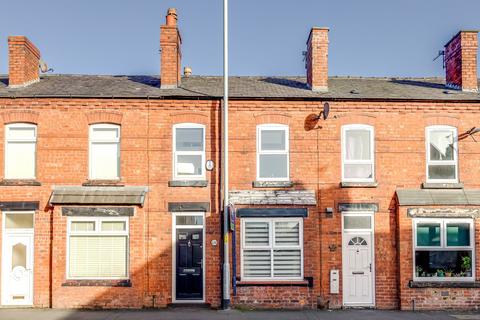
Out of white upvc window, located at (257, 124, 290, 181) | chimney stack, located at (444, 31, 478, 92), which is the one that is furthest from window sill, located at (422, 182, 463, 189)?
white upvc window, located at (257, 124, 290, 181)

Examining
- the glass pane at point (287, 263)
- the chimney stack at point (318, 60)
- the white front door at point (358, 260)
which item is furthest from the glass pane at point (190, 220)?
the chimney stack at point (318, 60)

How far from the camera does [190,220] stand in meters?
14.1

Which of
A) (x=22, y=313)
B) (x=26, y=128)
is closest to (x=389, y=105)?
(x=26, y=128)

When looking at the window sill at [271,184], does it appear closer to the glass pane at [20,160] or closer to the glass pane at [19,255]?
the glass pane at [20,160]

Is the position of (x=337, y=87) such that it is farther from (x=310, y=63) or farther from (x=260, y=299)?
(x=260, y=299)

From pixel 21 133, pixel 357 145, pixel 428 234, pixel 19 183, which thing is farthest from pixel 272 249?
pixel 21 133

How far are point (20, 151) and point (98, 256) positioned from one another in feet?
13.0

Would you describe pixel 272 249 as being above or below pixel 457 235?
below

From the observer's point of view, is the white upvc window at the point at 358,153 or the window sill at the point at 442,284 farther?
the white upvc window at the point at 358,153

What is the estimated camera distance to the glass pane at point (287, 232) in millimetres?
14148

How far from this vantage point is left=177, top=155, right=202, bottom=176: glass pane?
567 inches

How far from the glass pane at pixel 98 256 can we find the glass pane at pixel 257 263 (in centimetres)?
352

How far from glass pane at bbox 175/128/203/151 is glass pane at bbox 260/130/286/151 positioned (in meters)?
1.90

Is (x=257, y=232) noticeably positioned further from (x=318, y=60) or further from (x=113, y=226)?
(x=318, y=60)
